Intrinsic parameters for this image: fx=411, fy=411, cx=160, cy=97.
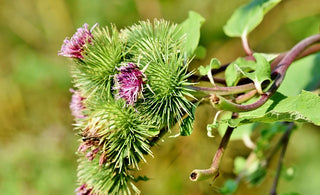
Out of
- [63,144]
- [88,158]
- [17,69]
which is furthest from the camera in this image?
[17,69]

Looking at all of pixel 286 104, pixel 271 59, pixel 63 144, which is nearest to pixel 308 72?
pixel 271 59

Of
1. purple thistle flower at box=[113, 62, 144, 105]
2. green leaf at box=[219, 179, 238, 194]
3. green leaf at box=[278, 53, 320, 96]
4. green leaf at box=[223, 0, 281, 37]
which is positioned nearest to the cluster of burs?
purple thistle flower at box=[113, 62, 144, 105]

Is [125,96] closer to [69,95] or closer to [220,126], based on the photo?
[220,126]

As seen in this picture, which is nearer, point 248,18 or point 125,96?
point 125,96

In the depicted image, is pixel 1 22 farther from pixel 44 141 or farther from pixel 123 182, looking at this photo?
pixel 123 182

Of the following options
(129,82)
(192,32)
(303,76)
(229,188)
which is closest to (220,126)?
(229,188)

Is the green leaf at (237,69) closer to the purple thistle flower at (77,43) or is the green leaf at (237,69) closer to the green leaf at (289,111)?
the green leaf at (289,111)
